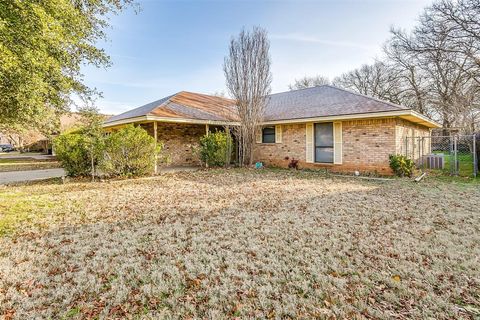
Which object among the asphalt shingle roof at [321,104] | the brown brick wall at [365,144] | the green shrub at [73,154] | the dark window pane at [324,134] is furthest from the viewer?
the dark window pane at [324,134]

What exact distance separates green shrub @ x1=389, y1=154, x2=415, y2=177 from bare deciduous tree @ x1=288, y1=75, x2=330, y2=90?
2528cm

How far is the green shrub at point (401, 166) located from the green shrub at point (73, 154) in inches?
450

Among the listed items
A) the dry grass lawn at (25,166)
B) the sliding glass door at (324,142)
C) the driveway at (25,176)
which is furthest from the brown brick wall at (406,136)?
the dry grass lawn at (25,166)

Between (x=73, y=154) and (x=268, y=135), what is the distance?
29.1 ft

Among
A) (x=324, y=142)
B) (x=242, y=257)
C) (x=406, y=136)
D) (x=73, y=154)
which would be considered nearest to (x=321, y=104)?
(x=324, y=142)

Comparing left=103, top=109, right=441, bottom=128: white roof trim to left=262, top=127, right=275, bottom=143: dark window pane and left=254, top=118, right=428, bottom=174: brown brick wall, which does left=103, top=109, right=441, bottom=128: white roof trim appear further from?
left=262, top=127, right=275, bottom=143: dark window pane

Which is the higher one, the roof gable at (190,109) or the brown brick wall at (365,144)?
the roof gable at (190,109)

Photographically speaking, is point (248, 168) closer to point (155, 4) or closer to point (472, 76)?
point (155, 4)

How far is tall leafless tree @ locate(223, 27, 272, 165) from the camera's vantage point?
468 inches

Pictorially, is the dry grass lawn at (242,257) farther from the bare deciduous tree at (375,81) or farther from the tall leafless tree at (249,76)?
the bare deciduous tree at (375,81)

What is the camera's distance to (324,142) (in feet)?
37.4

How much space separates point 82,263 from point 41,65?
376cm

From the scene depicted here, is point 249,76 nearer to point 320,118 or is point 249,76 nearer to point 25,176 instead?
point 320,118

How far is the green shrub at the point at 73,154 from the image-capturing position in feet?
30.6
